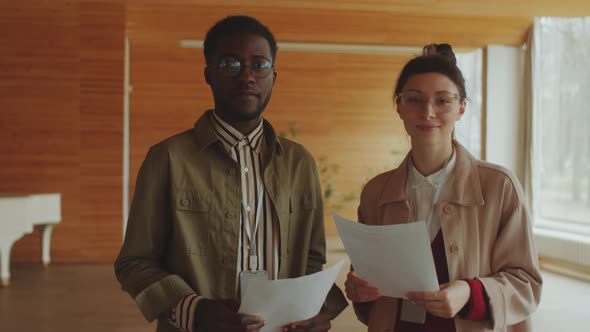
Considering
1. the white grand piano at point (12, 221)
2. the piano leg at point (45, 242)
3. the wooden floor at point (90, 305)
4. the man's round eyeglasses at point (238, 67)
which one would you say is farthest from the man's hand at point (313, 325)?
the piano leg at point (45, 242)

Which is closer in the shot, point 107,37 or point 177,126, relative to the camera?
point 107,37

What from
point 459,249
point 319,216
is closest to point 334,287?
point 319,216

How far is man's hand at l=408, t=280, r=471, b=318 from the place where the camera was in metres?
1.46

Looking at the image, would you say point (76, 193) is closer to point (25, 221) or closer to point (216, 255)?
point (25, 221)

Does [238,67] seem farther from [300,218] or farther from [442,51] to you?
[442,51]

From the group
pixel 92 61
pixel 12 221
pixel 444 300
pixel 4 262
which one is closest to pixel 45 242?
pixel 4 262

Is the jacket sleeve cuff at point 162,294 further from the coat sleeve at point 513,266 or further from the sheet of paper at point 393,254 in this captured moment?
the coat sleeve at point 513,266

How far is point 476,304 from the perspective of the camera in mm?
1513

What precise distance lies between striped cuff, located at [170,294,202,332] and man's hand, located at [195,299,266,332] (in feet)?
0.04

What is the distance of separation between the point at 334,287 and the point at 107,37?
7.56m

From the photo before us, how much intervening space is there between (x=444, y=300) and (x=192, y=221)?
71 centimetres

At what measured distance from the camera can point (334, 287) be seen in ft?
5.82

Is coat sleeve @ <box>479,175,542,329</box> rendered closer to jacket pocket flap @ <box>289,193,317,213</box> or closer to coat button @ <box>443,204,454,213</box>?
coat button @ <box>443,204,454,213</box>

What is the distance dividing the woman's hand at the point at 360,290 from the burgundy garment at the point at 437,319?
0.13 m
